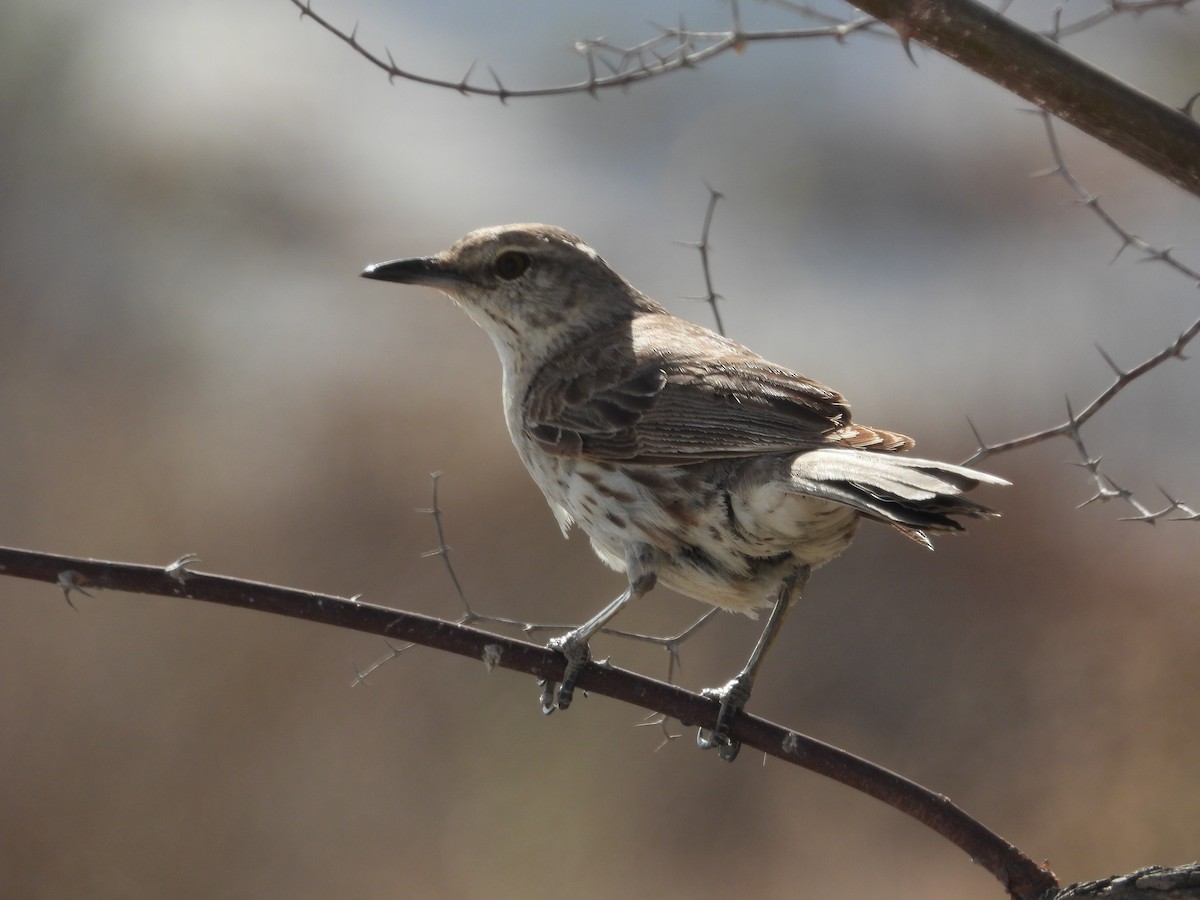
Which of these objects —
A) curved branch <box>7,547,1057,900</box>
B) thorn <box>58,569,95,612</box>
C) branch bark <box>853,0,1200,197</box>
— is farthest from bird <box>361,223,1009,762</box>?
thorn <box>58,569,95,612</box>

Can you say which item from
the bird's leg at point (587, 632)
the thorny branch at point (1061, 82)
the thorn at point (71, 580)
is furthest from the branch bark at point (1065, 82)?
the thorn at point (71, 580)

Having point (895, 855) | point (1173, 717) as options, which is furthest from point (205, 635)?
point (1173, 717)

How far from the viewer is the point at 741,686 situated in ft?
10.8

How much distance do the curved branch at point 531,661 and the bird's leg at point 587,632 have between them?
17 cm

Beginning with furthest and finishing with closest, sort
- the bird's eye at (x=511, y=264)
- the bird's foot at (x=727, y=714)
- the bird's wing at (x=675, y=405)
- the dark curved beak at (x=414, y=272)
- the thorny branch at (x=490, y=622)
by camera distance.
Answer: the bird's eye at (x=511, y=264), the dark curved beak at (x=414, y=272), the bird's wing at (x=675, y=405), the bird's foot at (x=727, y=714), the thorny branch at (x=490, y=622)

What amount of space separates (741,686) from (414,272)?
163cm

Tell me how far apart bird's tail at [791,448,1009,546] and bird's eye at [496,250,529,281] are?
4.73ft

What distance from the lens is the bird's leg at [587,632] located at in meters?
2.96

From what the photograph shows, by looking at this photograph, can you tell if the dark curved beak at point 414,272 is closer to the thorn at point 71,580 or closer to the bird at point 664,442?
the bird at point 664,442

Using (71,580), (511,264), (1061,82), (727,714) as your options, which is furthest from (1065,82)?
(71,580)

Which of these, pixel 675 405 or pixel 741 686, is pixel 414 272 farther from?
pixel 741 686

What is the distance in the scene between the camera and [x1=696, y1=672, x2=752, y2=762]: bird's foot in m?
2.96

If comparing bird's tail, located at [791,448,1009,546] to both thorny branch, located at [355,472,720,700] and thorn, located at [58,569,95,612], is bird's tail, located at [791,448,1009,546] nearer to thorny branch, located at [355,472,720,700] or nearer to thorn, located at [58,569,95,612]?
thorny branch, located at [355,472,720,700]

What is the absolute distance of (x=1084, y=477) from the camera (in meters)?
8.45
